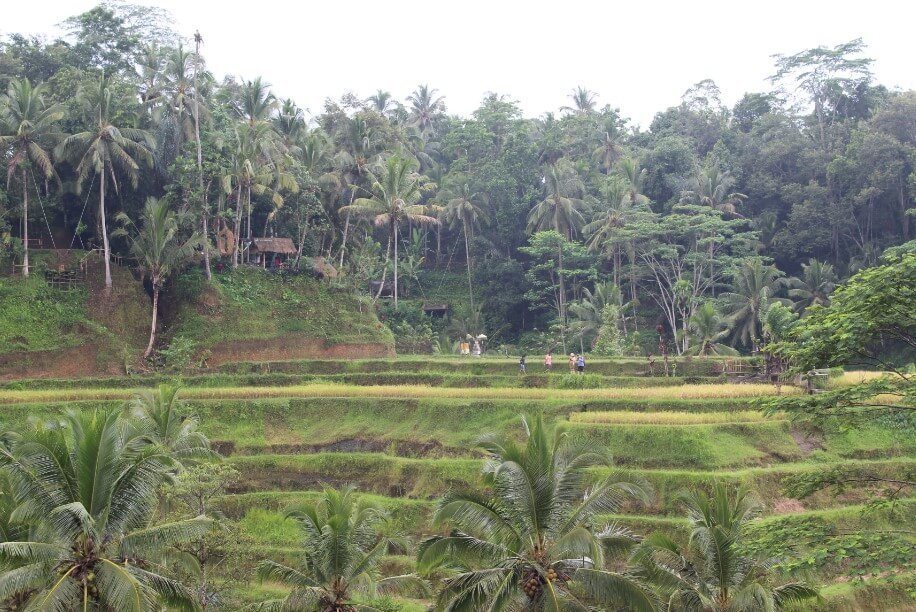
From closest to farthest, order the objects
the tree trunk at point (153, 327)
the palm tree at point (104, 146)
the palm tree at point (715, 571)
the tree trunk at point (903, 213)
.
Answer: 1. the palm tree at point (715, 571)
2. the tree trunk at point (153, 327)
3. the palm tree at point (104, 146)
4. the tree trunk at point (903, 213)

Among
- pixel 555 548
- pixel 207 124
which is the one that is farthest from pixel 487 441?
pixel 207 124

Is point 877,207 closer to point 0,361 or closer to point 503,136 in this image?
point 503,136

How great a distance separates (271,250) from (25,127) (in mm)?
12778

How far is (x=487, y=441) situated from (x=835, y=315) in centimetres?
800

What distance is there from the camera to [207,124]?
155 feet

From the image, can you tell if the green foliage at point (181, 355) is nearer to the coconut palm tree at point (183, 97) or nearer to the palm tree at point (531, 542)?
the coconut palm tree at point (183, 97)

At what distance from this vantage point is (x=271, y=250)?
4872 centimetres

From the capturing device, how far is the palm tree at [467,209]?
61.2 meters

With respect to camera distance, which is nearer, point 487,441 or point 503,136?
point 487,441

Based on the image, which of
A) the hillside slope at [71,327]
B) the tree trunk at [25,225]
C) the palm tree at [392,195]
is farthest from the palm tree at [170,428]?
the palm tree at [392,195]

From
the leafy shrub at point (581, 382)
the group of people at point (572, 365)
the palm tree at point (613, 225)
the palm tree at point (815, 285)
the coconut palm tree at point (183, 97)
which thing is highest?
the coconut palm tree at point (183, 97)

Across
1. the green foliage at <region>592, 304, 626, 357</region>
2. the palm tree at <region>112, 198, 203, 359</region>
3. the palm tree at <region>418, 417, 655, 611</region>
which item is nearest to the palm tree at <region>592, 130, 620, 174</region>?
the green foliage at <region>592, 304, 626, 357</region>

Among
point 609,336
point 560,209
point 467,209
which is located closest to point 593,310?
point 609,336

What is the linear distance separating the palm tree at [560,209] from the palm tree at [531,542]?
1529 inches
